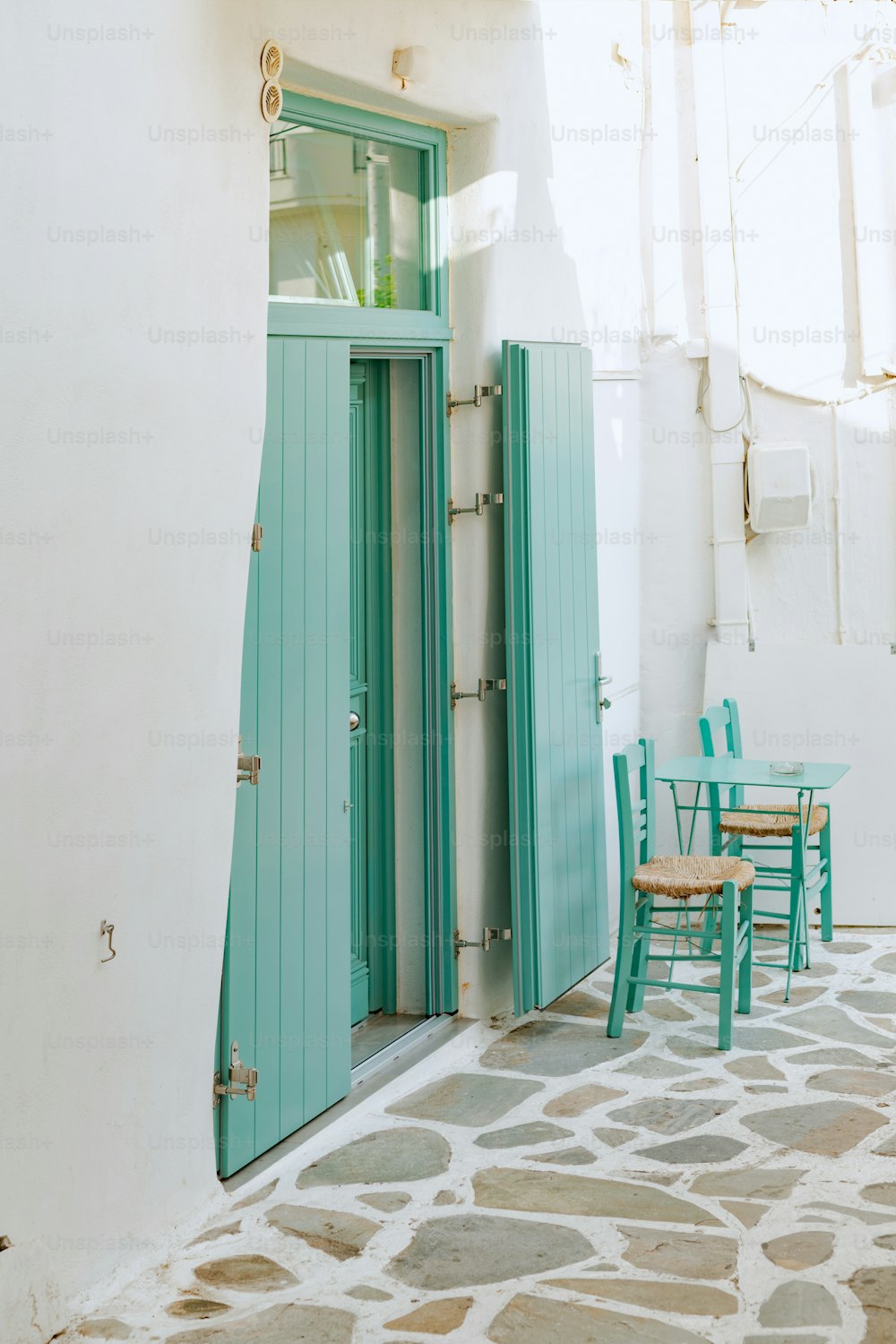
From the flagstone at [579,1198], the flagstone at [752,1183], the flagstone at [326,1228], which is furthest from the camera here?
the flagstone at [752,1183]

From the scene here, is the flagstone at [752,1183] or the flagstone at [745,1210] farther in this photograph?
the flagstone at [752,1183]

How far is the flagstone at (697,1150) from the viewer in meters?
3.85

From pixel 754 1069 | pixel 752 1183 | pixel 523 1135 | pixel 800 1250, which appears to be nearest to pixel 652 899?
pixel 754 1069

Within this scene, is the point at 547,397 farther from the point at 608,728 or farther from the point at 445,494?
the point at 608,728

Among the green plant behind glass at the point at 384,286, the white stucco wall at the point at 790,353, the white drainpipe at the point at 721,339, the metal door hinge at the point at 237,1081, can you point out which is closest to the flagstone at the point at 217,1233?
the metal door hinge at the point at 237,1081

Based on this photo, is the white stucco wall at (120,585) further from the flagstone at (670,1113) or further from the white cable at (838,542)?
the white cable at (838,542)

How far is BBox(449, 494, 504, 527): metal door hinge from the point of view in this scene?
506 centimetres

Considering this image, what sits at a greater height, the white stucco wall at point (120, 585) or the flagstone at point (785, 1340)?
the white stucco wall at point (120, 585)

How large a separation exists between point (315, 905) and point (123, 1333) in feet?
4.73

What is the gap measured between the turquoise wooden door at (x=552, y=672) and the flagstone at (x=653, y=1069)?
513 mm

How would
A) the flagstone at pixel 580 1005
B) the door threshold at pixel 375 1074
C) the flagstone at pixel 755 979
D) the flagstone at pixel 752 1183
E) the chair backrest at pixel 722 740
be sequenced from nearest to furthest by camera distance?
the flagstone at pixel 752 1183
the door threshold at pixel 375 1074
the flagstone at pixel 580 1005
the flagstone at pixel 755 979
the chair backrest at pixel 722 740

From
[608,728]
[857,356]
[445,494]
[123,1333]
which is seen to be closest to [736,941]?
[608,728]

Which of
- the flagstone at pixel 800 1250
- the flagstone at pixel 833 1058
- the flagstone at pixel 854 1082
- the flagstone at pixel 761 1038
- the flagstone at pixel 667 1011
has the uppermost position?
the flagstone at pixel 667 1011

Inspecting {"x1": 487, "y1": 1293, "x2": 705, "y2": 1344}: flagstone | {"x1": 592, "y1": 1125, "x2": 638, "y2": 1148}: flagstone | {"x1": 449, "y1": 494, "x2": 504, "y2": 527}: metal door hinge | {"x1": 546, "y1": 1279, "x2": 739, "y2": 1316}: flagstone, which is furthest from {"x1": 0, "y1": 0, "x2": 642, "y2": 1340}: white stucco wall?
{"x1": 449, "y1": 494, "x2": 504, "y2": 527}: metal door hinge
